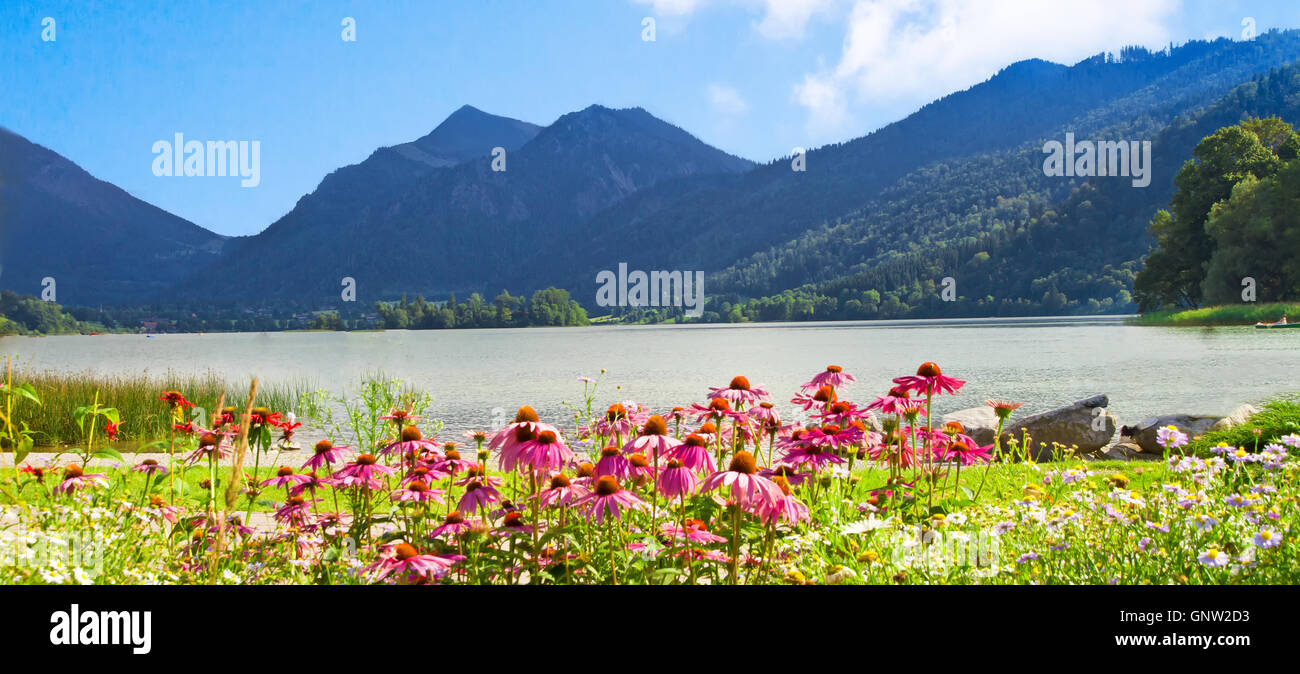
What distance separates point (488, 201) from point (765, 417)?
248 feet

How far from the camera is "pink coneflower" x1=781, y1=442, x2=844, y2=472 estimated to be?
3.47 metres

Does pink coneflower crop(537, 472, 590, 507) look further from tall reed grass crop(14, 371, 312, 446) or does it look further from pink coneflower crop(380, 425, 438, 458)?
tall reed grass crop(14, 371, 312, 446)

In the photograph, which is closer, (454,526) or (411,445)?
(454,526)

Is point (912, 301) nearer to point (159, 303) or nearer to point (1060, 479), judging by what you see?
point (159, 303)

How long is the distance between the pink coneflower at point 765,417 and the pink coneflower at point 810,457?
165 mm

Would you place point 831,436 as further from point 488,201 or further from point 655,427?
point 488,201

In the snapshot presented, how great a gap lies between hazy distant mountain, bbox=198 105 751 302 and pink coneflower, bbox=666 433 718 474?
45910 millimetres

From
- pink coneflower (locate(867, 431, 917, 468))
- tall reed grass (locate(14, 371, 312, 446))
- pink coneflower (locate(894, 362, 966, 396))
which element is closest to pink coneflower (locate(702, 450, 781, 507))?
pink coneflower (locate(894, 362, 966, 396))

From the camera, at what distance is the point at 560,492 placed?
2.72 metres

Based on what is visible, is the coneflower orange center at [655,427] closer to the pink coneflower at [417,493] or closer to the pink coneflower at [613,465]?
the pink coneflower at [613,465]


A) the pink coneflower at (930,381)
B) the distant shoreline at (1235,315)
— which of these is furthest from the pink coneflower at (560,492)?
the distant shoreline at (1235,315)

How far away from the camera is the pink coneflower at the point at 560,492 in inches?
107

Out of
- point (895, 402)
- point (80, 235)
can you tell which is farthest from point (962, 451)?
point (80, 235)

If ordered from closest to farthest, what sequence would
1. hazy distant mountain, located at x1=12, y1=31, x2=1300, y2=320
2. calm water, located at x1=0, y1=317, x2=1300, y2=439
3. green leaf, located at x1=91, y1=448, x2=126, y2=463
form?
green leaf, located at x1=91, y1=448, x2=126, y2=463
calm water, located at x1=0, y1=317, x2=1300, y2=439
hazy distant mountain, located at x1=12, y1=31, x2=1300, y2=320
